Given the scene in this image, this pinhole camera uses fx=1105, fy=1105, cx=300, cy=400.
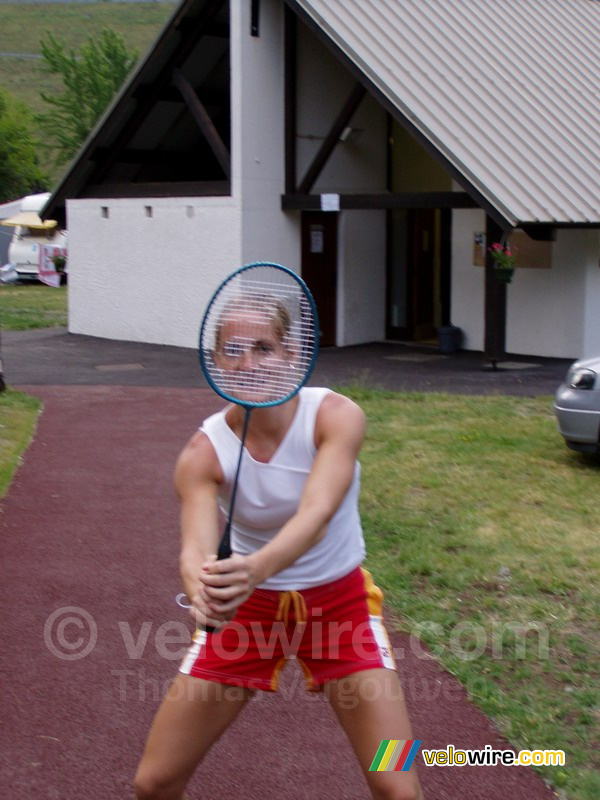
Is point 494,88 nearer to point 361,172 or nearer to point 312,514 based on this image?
point 361,172

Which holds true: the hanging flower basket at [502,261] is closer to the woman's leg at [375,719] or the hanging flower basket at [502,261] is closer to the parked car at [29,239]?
the woman's leg at [375,719]

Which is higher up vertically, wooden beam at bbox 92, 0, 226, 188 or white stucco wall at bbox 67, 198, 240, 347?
wooden beam at bbox 92, 0, 226, 188

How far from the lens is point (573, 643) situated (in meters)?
5.28

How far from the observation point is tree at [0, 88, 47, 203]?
175 ft

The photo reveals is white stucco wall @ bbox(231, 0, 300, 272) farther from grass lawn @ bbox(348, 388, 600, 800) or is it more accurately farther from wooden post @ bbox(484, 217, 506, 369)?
grass lawn @ bbox(348, 388, 600, 800)

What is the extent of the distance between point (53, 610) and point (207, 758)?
1.98 metres

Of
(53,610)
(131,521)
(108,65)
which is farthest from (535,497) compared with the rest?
(108,65)

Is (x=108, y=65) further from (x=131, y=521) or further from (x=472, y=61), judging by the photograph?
(x=131, y=521)

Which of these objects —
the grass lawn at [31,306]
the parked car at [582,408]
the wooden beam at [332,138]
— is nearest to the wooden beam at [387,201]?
the wooden beam at [332,138]

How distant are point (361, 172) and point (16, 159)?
37.6 metres

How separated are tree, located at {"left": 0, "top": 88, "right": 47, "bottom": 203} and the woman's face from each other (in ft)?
175

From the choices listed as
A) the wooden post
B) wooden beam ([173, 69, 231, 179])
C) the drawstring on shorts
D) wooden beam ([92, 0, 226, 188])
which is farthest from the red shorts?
wooden beam ([92, 0, 226, 188])

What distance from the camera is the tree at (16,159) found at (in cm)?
5341

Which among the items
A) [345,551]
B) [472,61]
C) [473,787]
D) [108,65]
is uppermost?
[108,65]
